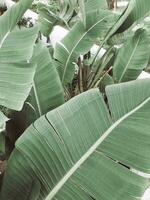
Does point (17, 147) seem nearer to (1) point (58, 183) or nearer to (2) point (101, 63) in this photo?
(1) point (58, 183)

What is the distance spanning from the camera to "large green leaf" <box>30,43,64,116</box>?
1.16 meters

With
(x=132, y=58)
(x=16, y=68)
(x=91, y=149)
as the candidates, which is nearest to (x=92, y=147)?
(x=91, y=149)

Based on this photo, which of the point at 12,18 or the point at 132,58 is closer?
the point at 12,18

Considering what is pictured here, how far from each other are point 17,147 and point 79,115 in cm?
17

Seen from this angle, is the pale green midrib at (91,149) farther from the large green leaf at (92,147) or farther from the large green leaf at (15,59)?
the large green leaf at (15,59)

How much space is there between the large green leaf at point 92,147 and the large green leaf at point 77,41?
55 cm

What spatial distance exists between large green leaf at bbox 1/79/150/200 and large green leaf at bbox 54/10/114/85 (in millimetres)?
550

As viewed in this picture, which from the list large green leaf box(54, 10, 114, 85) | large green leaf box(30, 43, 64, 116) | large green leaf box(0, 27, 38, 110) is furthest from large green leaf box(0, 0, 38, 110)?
large green leaf box(54, 10, 114, 85)

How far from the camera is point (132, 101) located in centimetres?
88

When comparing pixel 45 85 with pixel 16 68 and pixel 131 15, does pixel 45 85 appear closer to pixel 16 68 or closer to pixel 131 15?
pixel 16 68

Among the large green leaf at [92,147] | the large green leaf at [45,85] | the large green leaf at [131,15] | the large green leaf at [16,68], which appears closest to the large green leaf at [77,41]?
the large green leaf at [131,15]

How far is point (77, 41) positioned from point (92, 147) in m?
0.68

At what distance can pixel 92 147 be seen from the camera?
872mm

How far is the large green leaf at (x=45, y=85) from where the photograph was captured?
45.5 inches
